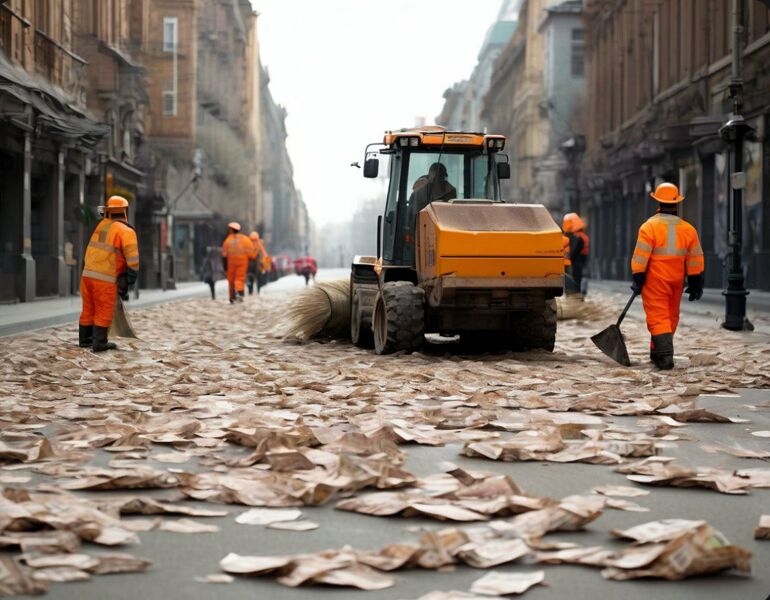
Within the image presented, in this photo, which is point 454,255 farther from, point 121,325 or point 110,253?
point 121,325

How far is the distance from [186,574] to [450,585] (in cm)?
92

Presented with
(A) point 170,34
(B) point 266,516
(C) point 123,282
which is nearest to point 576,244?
(C) point 123,282

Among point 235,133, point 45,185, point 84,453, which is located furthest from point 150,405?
point 235,133

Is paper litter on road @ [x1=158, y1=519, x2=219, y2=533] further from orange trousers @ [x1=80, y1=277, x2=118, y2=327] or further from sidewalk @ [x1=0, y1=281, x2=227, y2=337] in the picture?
sidewalk @ [x1=0, y1=281, x2=227, y2=337]

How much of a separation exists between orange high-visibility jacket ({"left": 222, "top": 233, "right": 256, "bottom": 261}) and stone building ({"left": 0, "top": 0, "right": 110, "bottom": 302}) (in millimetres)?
4486

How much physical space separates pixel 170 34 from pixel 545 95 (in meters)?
25.2

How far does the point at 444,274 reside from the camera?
513 inches

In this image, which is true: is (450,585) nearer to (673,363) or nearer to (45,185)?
(673,363)

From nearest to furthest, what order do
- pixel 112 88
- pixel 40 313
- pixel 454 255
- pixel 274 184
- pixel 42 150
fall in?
pixel 454 255 → pixel 40 313 → pixel 42 150 → pixel 112 88 → pixel 274 184

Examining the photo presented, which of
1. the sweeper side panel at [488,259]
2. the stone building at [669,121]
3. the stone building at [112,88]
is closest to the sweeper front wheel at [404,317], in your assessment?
the sweeper side panel at [488,259]

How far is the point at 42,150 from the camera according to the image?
3133cm

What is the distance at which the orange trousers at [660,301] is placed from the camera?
39.6 ft

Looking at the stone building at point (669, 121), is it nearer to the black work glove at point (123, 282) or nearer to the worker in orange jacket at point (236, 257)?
the worker in orange jacket at point (236, 257)

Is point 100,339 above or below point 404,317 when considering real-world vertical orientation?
below
